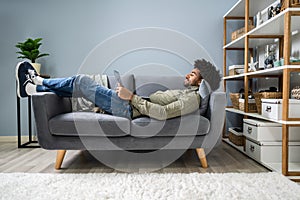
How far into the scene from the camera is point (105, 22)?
312 cm

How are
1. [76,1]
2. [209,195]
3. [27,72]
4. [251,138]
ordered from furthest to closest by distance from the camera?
[76,1], [27,72], [251,138], [209,195]

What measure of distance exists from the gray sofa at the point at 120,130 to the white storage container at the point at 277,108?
382 millimetres

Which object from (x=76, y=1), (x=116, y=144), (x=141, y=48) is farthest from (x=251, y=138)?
(x=76, y=1)

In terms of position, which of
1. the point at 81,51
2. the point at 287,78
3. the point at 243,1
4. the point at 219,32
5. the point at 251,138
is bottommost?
the point at 251,138

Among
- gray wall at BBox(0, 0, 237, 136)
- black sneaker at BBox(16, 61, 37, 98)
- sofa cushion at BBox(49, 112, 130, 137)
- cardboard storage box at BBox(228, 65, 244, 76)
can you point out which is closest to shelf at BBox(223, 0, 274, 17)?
gray wall at BBox(0, 0, 237, 136)

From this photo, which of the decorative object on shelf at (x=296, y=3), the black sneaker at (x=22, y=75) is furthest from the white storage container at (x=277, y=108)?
the black sneaker at (x=22, y=75)

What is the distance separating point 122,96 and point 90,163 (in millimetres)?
632

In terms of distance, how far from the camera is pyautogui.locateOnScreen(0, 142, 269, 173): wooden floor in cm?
188

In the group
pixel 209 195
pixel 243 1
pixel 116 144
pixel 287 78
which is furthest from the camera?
pixel 243 1

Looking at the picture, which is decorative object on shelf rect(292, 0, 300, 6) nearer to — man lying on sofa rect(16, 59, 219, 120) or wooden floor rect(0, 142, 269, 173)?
man lying on sofa rect(16, 59, 219, 120)

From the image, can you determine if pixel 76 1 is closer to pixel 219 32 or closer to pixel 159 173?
pixel 219 32

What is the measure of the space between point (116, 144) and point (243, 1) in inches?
77.2

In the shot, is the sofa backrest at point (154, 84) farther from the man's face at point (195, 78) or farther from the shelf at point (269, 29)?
the shelf at point (269, 29)

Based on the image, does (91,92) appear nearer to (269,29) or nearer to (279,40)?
(269,29)
